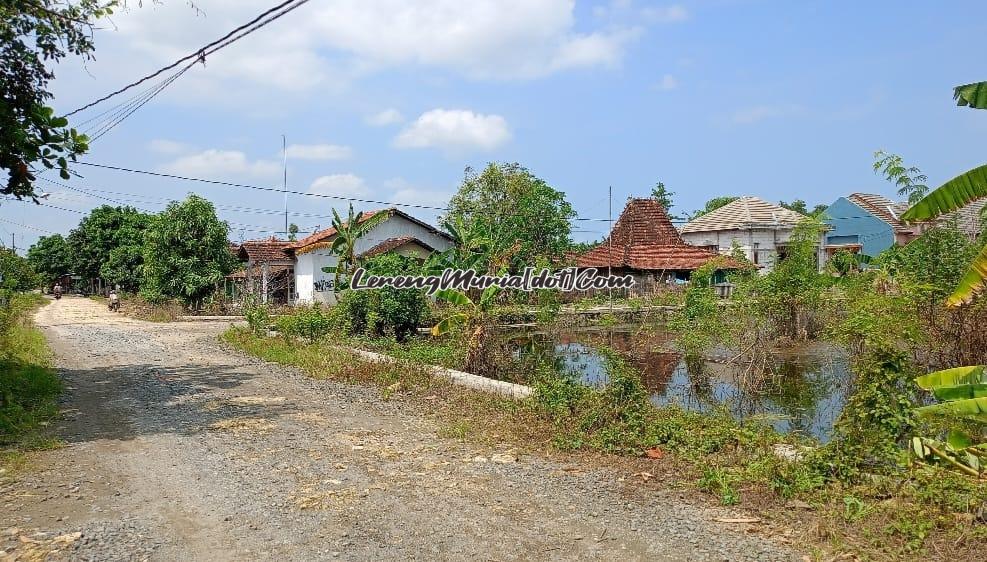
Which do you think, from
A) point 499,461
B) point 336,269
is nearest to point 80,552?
point 499,461

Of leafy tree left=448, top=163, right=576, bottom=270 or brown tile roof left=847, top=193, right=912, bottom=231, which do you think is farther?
brown tile roof left=847, top=193, right=912, bottom=231

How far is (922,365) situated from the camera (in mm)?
11117

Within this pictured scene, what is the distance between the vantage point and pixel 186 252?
2962cm

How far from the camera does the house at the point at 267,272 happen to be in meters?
33.2

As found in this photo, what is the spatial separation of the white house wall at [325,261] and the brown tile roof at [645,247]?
349 inches

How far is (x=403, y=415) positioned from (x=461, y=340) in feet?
14.7

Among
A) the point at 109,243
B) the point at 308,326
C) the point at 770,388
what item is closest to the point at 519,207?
the point at 308,326

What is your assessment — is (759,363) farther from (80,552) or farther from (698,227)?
(698,227)

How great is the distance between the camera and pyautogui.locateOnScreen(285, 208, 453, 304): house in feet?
101

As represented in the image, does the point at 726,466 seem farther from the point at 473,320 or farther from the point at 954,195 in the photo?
the point at 473,320

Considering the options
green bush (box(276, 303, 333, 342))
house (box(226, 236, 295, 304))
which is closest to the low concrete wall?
green bush (box(276, 303, 333, 342))

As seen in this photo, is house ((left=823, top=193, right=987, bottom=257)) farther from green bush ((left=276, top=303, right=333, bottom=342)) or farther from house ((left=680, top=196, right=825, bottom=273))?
green bush ((left=276, top=303, right=333, bottom=342))

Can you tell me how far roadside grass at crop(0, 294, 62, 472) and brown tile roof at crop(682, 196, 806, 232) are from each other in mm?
33073

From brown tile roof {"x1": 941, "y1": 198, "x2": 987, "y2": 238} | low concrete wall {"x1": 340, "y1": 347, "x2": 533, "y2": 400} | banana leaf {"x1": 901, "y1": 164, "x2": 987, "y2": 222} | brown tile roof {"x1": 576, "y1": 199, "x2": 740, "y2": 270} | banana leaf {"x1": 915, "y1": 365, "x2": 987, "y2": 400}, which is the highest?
brown tile roof {"x1": 576, "y1": 199, "x2": 740, "y2": 270}
